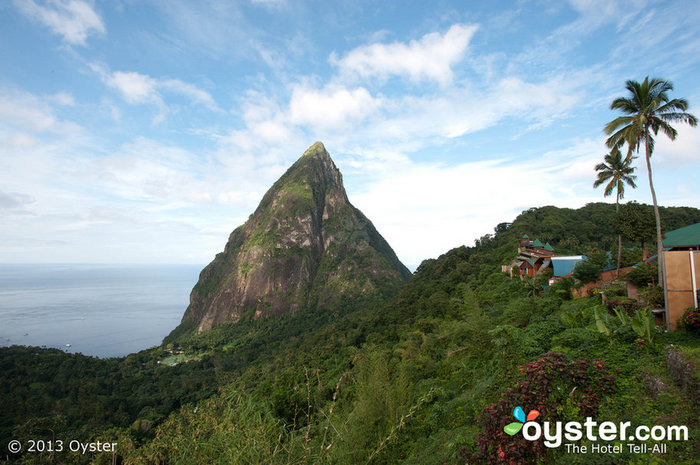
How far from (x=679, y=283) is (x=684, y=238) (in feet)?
46.3

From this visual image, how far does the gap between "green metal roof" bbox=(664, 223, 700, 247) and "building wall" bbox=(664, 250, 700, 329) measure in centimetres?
1232

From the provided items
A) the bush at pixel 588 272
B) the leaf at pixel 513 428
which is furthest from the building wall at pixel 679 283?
the bush at pixel 588 272

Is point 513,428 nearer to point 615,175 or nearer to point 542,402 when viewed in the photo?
point 542,402

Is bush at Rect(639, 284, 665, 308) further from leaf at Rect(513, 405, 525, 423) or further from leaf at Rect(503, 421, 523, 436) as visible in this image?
leaf at Rect(503, 421, 523, 436)

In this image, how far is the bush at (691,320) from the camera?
651 centimetres

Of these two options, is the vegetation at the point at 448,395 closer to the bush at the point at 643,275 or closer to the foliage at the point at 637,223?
the bush at the point at 643,275

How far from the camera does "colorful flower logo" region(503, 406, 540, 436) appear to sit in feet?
15.1

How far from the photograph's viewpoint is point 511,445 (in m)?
4.48

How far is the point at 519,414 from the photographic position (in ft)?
16.0

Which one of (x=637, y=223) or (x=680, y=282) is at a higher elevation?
(x=637, y=223)

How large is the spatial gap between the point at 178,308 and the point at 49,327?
63498 millimetres

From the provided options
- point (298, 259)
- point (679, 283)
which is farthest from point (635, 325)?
point (298, 259)

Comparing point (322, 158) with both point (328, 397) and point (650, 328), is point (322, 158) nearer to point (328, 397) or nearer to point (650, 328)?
point (328, 397)

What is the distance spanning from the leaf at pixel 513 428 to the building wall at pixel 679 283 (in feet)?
19.0
